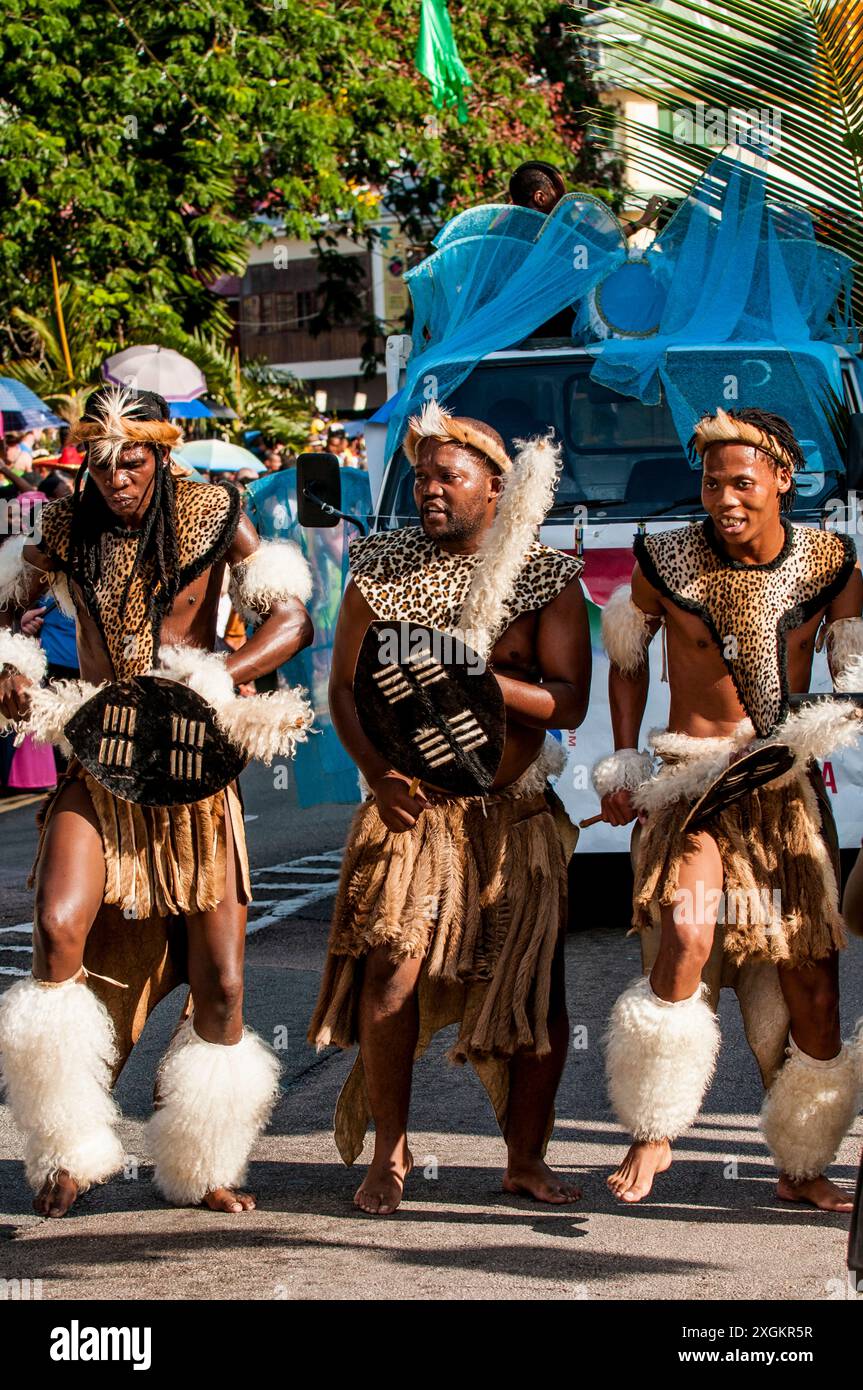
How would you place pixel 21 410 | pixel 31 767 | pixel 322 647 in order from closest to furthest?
pixel 322 647 → pixel 31 767 → pixel 21 410

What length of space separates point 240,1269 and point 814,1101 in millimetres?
1528

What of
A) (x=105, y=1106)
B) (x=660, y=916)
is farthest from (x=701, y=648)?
(x=105, y=1106)

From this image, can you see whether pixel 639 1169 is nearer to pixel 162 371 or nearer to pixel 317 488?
pixel 317 488

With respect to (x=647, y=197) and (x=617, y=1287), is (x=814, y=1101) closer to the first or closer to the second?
(x=617, y=1287)

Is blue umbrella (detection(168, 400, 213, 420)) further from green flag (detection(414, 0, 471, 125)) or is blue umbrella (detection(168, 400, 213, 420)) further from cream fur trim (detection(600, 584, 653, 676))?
cream fur trim (detection(600, 584, 653, 676))

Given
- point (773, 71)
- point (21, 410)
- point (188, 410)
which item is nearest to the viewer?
point (773, 71)

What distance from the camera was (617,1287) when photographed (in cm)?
A: 425

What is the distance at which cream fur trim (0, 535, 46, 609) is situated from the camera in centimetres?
527

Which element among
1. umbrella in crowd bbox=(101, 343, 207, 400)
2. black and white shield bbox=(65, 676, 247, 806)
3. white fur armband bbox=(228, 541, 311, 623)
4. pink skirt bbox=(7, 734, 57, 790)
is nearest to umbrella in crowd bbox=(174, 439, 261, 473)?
umbrella in crowd bbox=(101, 343, 207, 400)

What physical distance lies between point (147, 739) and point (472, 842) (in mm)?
901

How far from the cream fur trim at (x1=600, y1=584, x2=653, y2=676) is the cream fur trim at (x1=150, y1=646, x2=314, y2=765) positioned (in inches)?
33.3

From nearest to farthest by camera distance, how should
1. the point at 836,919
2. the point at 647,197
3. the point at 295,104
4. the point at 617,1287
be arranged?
the point at 617,1287 → the point at 836,919 → the point at 647,197 → the point at 295,104

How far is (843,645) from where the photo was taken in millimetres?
4934

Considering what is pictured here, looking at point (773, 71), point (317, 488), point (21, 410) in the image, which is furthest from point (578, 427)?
point (21, 410)
